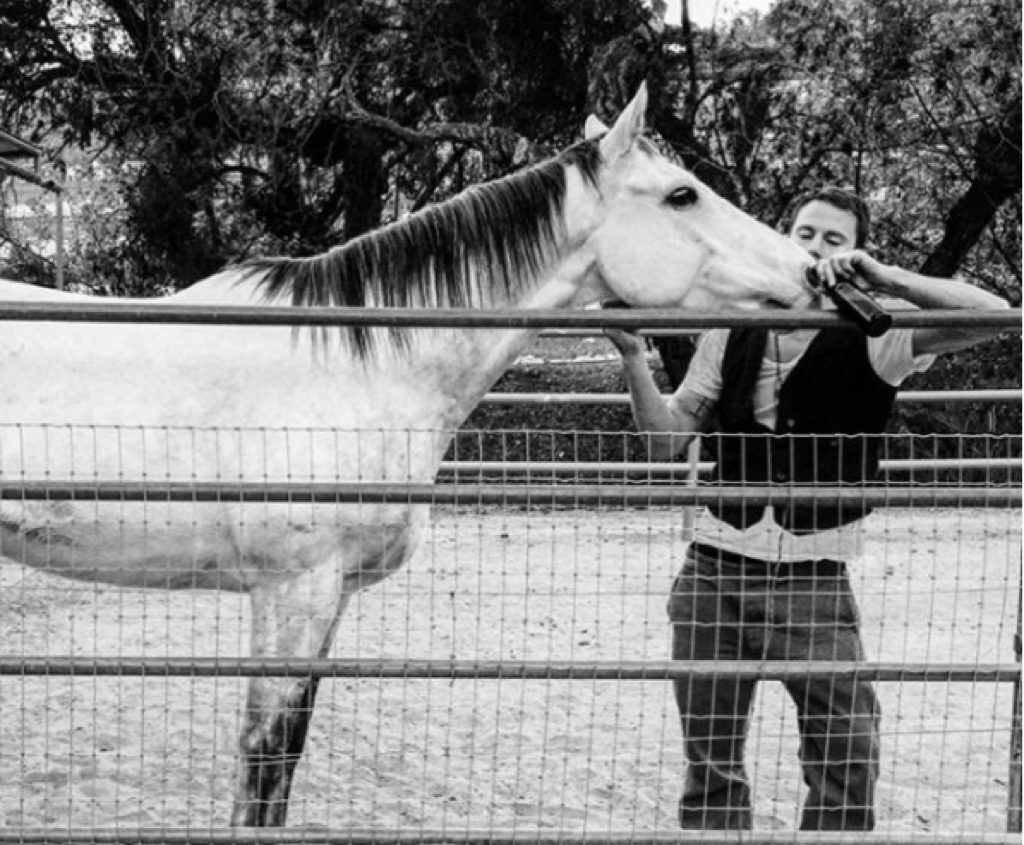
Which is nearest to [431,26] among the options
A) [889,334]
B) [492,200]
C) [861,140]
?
[861,140]

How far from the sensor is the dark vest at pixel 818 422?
282 centimetres

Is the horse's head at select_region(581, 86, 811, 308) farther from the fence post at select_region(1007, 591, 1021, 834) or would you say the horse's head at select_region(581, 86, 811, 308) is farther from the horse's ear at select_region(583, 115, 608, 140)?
the fence post at select_region(1007, 591, 1021, 834)

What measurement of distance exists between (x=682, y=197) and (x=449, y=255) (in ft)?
1.92

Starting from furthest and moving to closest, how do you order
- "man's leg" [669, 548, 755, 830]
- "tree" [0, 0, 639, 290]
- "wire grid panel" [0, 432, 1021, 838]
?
"tree" [0, 0, 639, 290] < "wire grid panel" [0, 432, 1021, 838] < "man's leg" [669, 548, 755, 830]

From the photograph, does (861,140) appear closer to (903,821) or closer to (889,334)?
(903,821)

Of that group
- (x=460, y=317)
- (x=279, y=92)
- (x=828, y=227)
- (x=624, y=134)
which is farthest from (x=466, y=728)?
(x=279, y=92)

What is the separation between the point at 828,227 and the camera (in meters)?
3.03

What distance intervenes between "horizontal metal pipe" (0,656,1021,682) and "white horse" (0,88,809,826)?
475mm

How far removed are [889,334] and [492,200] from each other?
1.06m

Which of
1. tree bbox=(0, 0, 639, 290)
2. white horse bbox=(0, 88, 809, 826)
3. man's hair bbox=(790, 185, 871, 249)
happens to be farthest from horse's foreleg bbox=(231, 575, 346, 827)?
tree bbox=(0, 0, 639, 290)

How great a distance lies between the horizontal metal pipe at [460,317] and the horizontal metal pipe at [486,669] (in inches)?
23.7

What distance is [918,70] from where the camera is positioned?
37.3 feet

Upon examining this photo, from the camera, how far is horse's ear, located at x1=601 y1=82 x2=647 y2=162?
3371mm

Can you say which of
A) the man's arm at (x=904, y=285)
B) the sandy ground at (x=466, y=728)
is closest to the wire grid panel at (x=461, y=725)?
the sandy ground at (x=466, y=728)
